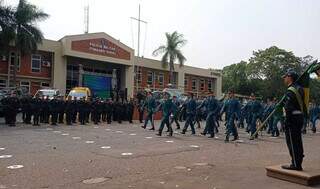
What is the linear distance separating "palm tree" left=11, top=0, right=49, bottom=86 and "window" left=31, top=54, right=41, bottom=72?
2.25 meters

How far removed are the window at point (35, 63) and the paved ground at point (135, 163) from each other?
27.2 metres

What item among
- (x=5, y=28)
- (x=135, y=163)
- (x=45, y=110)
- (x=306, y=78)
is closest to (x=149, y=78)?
(x=5, y=28)

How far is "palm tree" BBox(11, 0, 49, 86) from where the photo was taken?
37.9 metres

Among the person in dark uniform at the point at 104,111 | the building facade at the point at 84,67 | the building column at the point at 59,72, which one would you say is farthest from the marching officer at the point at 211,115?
the building column at the point at 59,72

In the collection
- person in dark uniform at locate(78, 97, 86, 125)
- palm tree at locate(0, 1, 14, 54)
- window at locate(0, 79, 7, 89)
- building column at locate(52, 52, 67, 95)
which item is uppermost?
palm tree at locate(0, 1, 14, 54)

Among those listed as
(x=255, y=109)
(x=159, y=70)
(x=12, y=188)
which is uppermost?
(x=159, y=70)

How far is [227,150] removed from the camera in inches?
519

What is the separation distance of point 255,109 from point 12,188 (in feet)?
47.0

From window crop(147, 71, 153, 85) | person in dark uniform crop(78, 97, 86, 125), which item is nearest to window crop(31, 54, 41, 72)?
window crop(147, 71, 153, 85)

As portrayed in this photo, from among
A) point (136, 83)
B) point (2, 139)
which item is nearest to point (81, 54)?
point (136, 83)

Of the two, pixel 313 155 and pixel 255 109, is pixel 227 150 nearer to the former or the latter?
pixel 313 155

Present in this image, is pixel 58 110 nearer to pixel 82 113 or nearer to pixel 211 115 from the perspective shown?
pixel 82 113

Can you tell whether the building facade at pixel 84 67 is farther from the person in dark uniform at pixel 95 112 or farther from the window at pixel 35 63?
the person in dark uniform at pixel 95 112

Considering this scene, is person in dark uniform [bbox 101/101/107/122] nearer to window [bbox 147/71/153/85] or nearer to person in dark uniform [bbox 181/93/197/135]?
person in dark uniform [bbox 181/93/197/135]
